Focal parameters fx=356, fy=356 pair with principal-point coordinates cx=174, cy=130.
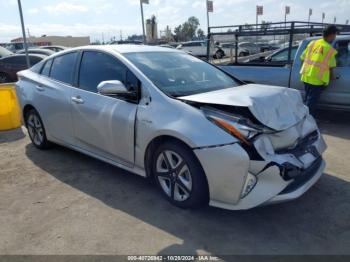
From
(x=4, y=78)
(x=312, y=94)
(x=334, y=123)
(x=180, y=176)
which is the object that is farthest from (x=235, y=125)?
(x=4, y=78)

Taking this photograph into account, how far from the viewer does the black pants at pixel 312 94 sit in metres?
6.50

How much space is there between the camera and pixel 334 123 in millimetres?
6973

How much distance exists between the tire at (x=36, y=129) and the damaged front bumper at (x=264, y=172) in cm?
321

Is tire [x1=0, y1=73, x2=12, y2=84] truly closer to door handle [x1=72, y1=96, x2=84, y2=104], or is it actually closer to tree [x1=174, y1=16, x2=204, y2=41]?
door handle [x1=72, y1=96, x2=84, y2=104]

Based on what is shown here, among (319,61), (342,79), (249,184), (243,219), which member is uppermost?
(319,61)

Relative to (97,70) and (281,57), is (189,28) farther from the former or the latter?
(97,70)

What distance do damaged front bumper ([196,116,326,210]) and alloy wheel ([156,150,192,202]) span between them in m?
0.30

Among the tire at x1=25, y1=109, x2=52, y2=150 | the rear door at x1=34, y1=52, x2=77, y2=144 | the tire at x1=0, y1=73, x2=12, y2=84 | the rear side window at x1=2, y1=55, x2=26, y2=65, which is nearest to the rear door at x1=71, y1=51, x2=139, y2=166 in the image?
the rear door at x1=34, y1=52, x2=77, y2=144

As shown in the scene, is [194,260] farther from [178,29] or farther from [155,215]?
[178,29]

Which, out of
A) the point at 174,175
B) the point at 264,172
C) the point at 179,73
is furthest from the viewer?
the point at 179,73

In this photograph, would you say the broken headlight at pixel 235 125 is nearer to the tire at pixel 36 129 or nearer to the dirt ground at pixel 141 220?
the dirt ground at pixel 141 220

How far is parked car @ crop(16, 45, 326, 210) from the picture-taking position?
3.08 meters

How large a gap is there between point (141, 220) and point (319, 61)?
4.56 m

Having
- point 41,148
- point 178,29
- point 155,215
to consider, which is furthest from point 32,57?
point 178,29
